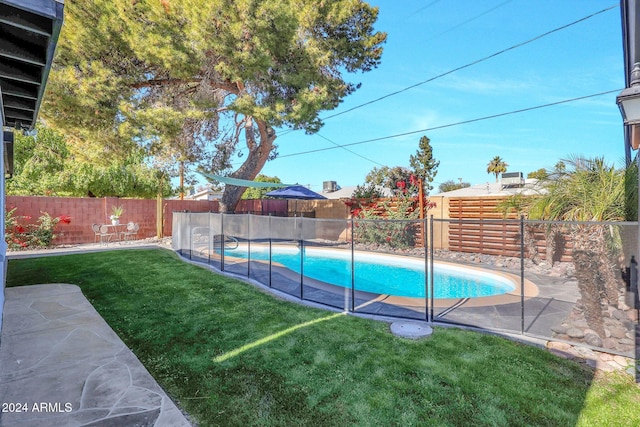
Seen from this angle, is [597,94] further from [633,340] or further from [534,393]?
[534,393]

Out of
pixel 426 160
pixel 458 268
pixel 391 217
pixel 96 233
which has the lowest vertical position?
pixel 458 268

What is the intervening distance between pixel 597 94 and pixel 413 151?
16.8 m

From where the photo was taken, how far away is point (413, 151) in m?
27.1

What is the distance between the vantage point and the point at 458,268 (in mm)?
7516

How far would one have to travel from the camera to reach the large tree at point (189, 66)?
10055mm

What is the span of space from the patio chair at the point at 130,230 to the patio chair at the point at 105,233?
465 millimetres

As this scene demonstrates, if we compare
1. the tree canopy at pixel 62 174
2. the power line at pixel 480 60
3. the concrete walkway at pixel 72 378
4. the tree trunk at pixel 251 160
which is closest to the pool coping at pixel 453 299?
the concrete walkway at pixel 72 378

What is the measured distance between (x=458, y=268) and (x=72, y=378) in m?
7.12

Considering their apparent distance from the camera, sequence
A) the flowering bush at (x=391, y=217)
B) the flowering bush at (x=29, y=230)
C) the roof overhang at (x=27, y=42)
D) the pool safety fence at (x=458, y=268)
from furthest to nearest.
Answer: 1. the flowering bush at (x=391, y=217)
2. the flowering bush at (x=29, y=230)
3. the pool safety fence at (x=458, y=268)
4. the roof overhang at (x=27, y=42)

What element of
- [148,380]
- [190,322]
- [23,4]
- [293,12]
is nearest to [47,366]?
[148,380]

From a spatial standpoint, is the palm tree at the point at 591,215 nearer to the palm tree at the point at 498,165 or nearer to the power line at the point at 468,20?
the power line at the point at 468,20

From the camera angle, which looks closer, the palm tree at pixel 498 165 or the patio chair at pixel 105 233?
the patio chair at pixel 105 233

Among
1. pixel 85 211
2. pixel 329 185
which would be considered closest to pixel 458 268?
pixel 85 211

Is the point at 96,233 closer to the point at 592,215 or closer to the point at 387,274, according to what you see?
the point at 387,274
